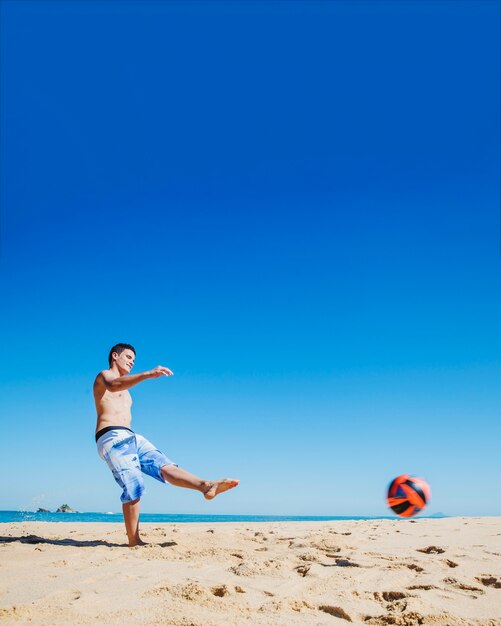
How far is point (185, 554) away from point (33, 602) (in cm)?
186

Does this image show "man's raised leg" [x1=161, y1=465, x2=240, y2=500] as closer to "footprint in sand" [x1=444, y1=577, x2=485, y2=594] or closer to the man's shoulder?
the man's shoulder

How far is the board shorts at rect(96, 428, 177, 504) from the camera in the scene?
507 cm

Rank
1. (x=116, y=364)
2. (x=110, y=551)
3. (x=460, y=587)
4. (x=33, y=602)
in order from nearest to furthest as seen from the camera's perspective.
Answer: (x=33, y=602) < (x=460, y=587) < (x=110, y=551) < (x=116, y=364)

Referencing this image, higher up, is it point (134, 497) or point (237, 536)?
point (134, 497)

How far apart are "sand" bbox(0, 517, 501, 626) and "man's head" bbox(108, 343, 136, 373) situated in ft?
6.41

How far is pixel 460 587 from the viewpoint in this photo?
10.9 ft

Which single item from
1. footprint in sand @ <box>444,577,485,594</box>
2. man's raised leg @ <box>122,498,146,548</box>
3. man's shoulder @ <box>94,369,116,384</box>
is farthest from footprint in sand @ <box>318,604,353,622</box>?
man's shoulder @ <box>94,369,116,384</box>

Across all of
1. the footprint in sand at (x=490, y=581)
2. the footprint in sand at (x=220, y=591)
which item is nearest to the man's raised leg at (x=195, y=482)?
the footprint in sand at (x=220, y=591)

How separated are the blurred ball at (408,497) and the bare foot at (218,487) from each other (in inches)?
65.7

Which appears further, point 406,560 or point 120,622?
point 406,560

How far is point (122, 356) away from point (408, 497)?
3600mm

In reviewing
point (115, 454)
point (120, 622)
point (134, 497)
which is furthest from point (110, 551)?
point (120, 622)

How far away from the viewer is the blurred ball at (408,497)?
4977 millimetres

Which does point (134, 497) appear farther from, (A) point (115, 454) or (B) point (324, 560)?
(B) point (324, 560)
